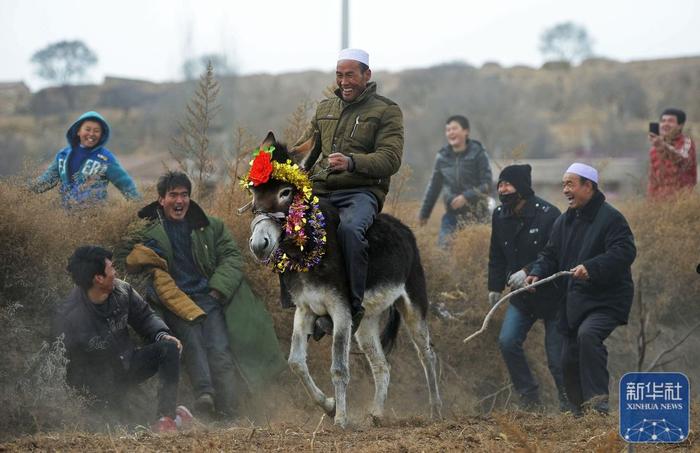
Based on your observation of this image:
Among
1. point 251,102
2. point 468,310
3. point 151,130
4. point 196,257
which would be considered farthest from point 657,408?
point 251,102

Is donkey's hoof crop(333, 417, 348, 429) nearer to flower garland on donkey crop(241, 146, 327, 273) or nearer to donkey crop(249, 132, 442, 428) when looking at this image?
donkey crop(249, 132, 442, 428)

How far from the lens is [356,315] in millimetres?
9984

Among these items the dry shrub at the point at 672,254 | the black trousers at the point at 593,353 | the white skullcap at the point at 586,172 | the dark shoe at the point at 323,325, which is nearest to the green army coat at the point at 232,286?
the dark shoe at the point at 323,325

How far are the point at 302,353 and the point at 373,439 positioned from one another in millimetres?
1252

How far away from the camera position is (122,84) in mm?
75250

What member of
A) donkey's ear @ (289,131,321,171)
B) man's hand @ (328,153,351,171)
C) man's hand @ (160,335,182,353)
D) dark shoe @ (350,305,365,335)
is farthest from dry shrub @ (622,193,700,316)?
man's hand @ (160,335,182,353)

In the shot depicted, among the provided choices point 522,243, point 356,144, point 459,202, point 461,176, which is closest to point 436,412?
point 522,243

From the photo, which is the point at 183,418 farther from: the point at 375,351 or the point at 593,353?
the point at 593,353

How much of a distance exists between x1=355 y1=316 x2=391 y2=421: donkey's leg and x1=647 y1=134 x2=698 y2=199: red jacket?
719cm

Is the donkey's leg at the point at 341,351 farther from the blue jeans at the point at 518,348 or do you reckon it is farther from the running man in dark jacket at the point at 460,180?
the running man in dark jacket at the point at 460,180

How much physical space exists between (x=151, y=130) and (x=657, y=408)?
188 feet

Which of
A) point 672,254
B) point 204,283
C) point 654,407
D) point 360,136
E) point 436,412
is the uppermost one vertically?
point 360,136

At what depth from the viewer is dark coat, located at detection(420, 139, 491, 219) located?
53.1 ft

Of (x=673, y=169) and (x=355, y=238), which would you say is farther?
(x=673, y=169)
